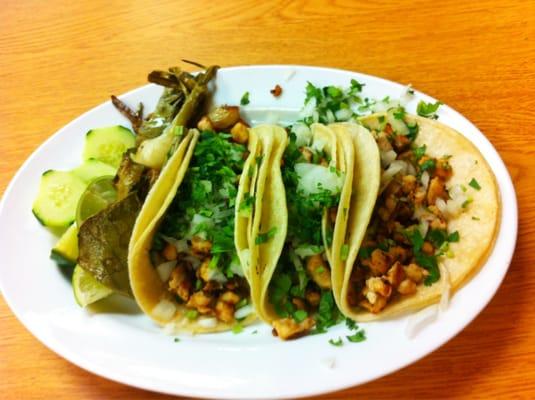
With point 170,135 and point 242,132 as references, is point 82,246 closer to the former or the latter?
point 170,135

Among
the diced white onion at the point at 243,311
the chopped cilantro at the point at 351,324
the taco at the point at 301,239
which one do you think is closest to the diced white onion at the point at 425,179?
the taco at the point at 301,239

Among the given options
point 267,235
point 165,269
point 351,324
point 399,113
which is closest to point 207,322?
point 165,269

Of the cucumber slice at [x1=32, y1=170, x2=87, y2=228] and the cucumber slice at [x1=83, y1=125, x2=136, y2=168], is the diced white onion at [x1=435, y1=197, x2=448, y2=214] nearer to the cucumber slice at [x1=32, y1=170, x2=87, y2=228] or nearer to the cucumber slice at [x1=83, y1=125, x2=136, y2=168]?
the cucumber slice at [x1=83, y1=125, x2=136, y2=168]

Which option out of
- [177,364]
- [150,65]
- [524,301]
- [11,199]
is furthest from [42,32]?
[524,301]

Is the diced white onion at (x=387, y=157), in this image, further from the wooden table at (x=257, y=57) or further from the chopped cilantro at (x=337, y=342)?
the chopped cilantro at (x=337, y=342)

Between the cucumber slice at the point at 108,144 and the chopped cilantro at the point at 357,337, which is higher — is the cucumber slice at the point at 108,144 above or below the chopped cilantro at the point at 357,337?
above

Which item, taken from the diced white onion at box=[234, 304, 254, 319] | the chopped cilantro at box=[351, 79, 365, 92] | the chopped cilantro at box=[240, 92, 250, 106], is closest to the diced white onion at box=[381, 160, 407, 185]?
the chopped cilantro at box=[351, 79, 365, 92]

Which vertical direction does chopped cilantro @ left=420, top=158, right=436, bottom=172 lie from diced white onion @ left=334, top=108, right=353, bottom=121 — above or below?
below
